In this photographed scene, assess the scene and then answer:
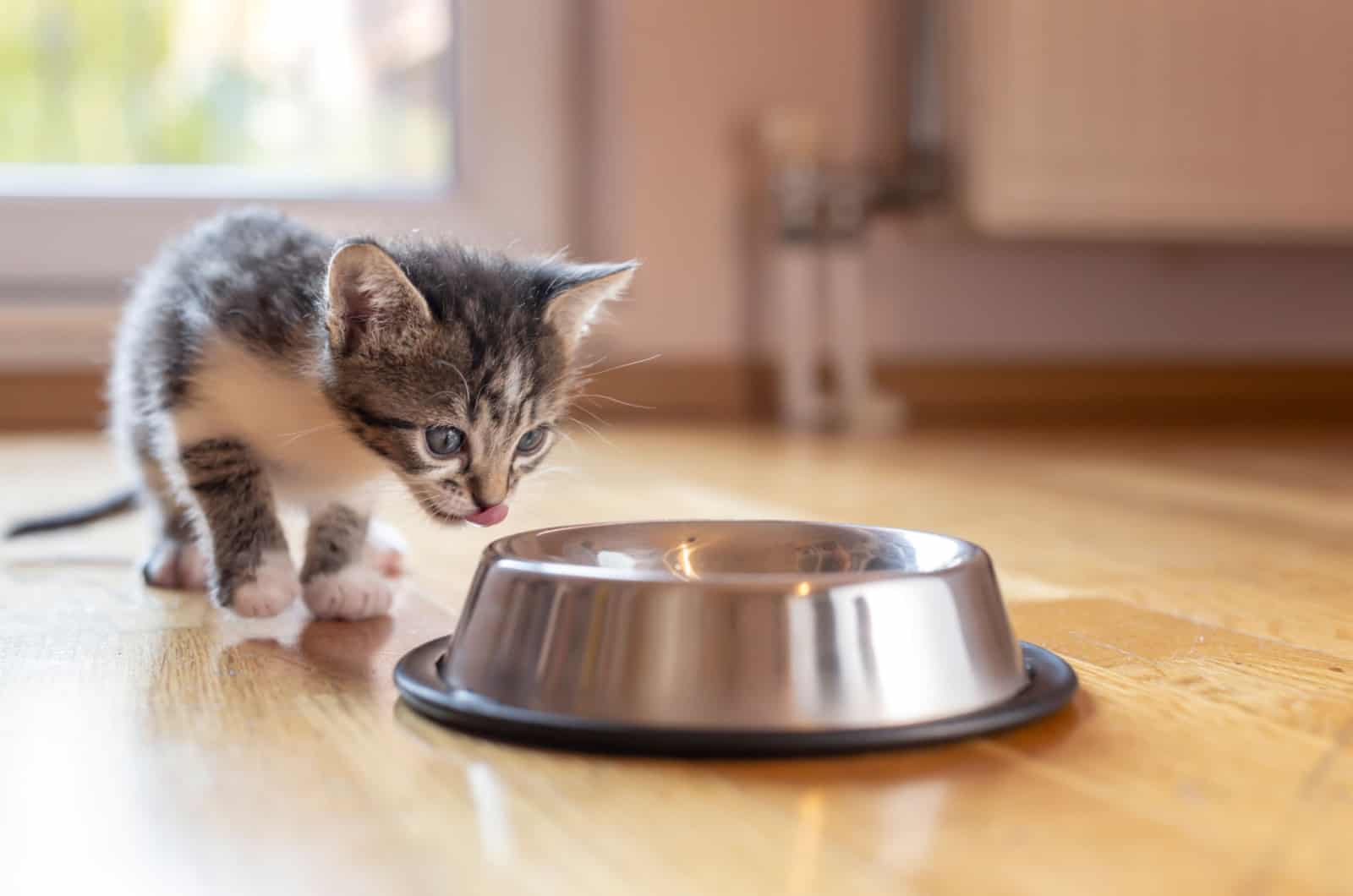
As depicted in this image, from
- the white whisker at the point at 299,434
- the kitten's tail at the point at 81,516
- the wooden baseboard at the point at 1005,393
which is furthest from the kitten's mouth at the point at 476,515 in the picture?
the wooden baseboard at the point at 1005,393

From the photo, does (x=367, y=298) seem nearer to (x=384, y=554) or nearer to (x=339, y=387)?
(x=339, y=387)

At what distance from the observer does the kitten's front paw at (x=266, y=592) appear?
1.25 meters

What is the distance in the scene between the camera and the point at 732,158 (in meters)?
3.27

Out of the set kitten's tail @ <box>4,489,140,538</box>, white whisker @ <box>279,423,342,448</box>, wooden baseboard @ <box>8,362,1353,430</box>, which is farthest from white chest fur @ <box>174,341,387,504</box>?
wooden baseboard @ <box>8,362,1353,430</box>

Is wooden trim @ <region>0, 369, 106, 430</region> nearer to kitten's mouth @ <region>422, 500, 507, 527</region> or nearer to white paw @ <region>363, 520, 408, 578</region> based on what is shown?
white paw @ <region>363, 520, 408, 578</region>

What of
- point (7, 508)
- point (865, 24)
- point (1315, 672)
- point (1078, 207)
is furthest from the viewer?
point (865, 24)

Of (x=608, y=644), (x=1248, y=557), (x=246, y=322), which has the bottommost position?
(x=1248, y=557)

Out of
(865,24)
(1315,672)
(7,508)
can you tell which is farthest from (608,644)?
(865,24)

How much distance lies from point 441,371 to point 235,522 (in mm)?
247

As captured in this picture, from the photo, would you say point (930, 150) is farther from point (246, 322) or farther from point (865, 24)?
point (246, 322)

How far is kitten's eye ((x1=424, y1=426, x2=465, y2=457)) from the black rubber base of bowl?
0.31m

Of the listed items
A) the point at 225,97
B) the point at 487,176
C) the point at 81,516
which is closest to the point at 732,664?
the point at 81,516

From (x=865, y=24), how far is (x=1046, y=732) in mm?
2655

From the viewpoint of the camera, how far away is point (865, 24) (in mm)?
3303
